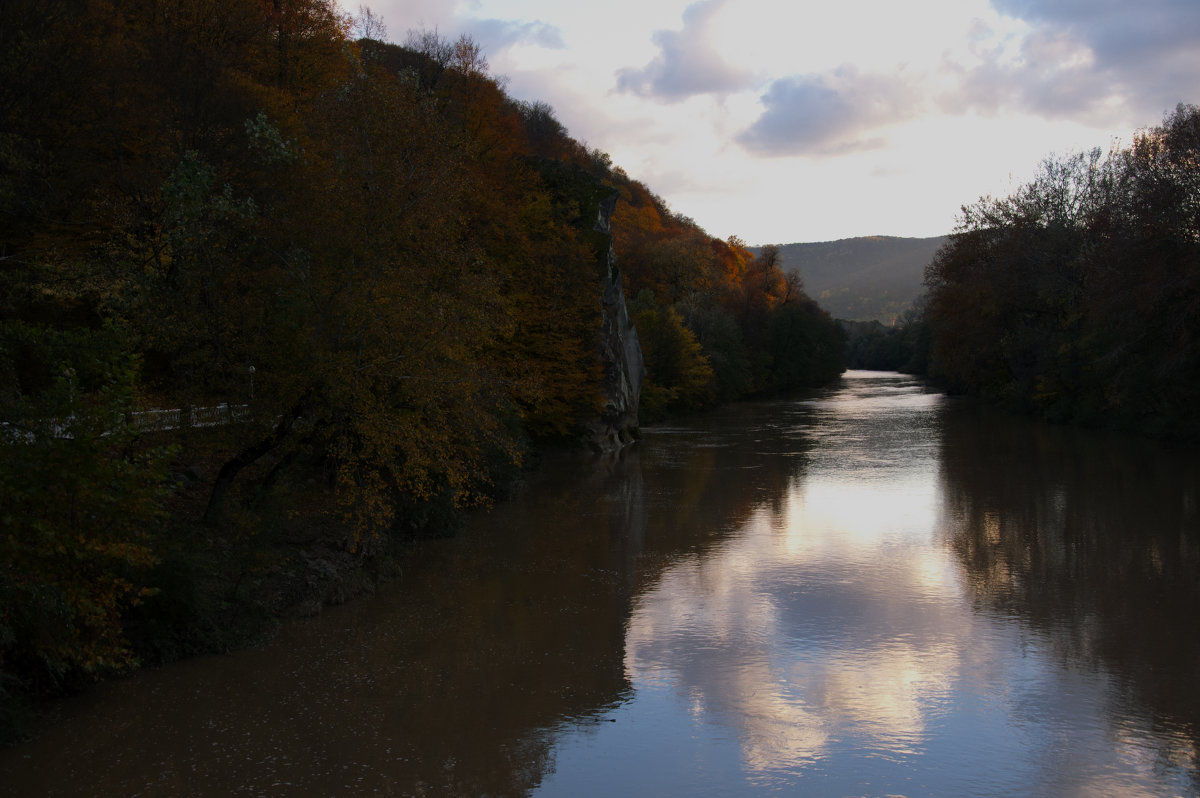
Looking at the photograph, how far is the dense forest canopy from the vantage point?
10.5 meters

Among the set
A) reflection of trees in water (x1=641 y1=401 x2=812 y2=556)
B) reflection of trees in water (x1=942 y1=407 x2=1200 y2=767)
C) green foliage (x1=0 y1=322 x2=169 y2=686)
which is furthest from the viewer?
reflection of trees in water (x1=641 y1=401 x2=812 y2=556)

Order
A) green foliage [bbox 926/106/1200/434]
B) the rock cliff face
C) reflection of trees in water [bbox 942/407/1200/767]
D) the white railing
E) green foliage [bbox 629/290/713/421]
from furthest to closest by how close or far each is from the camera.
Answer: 1. green foliage [bbox 629/290/713/421]
2. the rock cliff face
3. green foliage [bbox 926/106/1200/434]
4. the white railing
5. reflection of trees in water [bbox 942/407/1200/767]

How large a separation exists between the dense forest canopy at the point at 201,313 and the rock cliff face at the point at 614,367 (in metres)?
11.5

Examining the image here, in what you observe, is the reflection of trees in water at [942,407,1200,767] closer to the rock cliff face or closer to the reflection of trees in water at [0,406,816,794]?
the reflection of trees in water at [0,406,816,794]

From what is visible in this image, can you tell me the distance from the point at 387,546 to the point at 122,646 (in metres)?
6.92

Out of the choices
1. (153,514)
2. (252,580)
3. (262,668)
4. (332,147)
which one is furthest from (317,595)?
(332,147)

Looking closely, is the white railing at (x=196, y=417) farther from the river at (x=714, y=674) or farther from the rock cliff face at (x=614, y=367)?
the rock cliff face at (x=614, y=367)

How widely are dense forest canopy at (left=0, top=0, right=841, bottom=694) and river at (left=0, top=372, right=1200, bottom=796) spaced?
1.67 m

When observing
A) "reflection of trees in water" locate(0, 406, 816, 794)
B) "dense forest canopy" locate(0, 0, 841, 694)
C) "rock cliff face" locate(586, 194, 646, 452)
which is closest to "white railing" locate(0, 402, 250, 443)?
"dense forest canopy" locate(0, 0, 841, 694)

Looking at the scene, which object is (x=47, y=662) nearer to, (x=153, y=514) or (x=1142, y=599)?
(x=153, y=514)

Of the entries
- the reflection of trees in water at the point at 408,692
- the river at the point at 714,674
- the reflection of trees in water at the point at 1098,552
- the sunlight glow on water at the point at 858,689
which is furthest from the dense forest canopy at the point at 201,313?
the reflection of trees in water at the point at 1098,552

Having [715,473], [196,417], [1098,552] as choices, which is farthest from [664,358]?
[196,417]

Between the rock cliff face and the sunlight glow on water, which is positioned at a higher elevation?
the rock cliff face

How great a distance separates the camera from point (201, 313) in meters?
14.4
